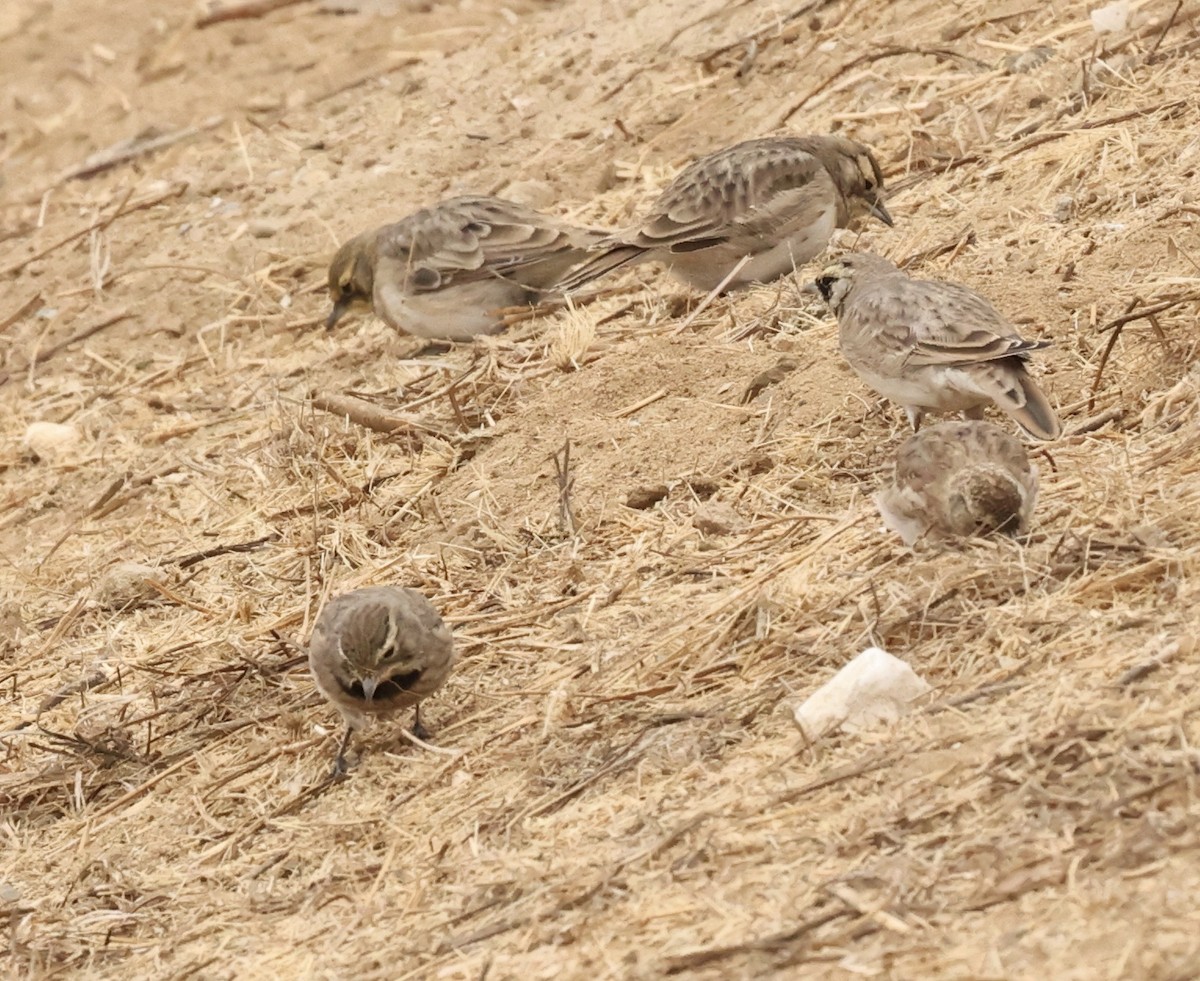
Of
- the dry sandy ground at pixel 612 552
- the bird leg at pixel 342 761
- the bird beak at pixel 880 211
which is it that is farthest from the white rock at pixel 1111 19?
the bird leg at pixel 342 761

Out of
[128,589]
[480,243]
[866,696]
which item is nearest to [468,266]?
[480,243]

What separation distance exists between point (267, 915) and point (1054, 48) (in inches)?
269

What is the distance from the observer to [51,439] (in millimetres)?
10438

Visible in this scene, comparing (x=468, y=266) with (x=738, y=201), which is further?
(x=468, y=266)

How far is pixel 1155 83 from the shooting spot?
30.3ft

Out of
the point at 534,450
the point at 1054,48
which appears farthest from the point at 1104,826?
the point at 1054,48

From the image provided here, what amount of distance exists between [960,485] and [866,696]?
0.94 metres

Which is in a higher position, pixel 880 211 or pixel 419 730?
pixel 419 730

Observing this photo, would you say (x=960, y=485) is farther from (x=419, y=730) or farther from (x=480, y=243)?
(x=480, y=243)

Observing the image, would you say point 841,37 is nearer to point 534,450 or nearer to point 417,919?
point 534,450

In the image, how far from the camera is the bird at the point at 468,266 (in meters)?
10.0

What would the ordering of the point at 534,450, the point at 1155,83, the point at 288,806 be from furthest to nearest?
the point at 1155,83
the point at 534,450
the point at 288,806

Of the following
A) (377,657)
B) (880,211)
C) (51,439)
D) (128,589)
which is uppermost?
(377,657)

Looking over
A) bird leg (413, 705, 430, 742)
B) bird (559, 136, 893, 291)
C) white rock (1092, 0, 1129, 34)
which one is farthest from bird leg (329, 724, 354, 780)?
white rock (1092, 0, 1129, 34)
